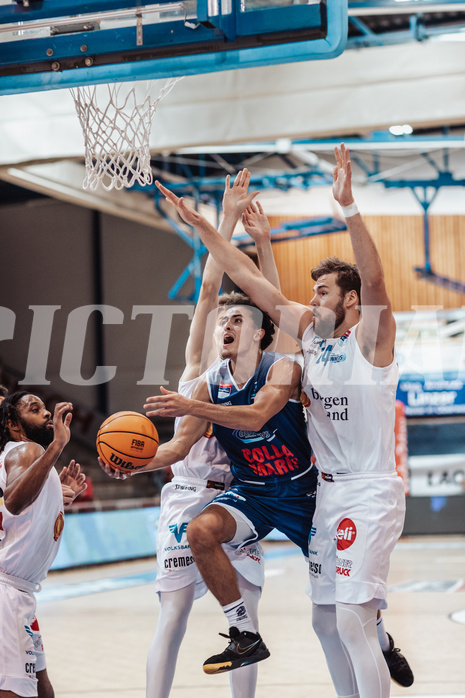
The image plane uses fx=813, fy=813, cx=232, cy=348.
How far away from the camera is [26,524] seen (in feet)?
15.3

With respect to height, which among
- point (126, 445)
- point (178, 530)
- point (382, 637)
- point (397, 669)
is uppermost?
point (126, 445)

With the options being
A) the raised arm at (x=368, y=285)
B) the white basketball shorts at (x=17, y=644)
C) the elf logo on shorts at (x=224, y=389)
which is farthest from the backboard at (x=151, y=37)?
the white basketball shorts at (x=17, y=644)

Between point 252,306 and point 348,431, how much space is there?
111 centimetres

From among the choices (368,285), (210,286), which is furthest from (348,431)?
(210,286)

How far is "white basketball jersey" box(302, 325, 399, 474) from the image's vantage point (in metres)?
4.52

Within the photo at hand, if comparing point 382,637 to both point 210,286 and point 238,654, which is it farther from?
point 210,286

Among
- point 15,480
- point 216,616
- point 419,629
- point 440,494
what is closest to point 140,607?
point 216,616

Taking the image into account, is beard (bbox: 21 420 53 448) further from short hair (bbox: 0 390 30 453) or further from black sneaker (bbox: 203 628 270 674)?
black sneaker (bbox: 203 628 270 674)

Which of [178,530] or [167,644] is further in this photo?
[178,530]

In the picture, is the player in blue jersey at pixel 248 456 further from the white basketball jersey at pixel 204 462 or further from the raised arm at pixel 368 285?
the raised arm at pixel 368 285

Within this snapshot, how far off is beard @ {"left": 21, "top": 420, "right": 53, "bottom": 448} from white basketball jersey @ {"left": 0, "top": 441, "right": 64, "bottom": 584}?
10cm

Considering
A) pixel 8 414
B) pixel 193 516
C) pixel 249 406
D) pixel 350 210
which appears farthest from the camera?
pixel 193 516

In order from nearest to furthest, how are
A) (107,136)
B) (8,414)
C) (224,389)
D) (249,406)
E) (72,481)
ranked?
(249,406) < (8,414) < (224,389) < (72,481) < (107,136)

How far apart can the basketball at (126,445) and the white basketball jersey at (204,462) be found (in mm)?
751
